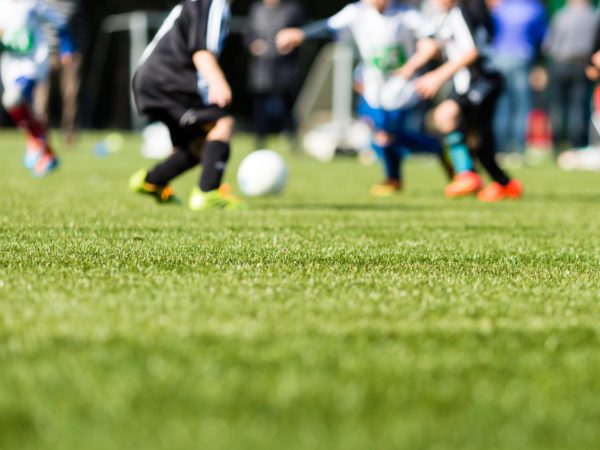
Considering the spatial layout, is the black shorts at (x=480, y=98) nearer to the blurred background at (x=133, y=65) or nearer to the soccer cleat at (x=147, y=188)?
the soccer cleat at (x=147, y=188)

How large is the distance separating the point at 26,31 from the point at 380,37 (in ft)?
9.13

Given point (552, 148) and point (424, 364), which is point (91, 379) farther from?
point (552, 148)

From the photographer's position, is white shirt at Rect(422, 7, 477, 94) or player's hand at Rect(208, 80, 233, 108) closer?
player's hand at Rect(208, 80, 233, 108)

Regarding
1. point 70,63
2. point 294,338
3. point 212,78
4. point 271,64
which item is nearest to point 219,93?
point 212,78

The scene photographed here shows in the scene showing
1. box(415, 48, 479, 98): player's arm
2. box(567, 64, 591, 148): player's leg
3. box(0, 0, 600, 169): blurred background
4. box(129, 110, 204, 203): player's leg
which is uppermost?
box(129, 110, 204, 203): player's leg

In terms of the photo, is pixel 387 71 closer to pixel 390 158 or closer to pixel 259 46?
pixel 390 158

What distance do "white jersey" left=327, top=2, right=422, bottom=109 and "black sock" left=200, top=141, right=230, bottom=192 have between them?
211cm

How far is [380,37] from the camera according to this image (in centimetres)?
730

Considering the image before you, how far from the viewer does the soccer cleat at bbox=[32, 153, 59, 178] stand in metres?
8.19

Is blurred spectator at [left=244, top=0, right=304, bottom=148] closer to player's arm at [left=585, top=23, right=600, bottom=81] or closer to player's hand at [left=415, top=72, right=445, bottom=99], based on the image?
player's arm at [left=585, top=23, right=600, bottom=81]

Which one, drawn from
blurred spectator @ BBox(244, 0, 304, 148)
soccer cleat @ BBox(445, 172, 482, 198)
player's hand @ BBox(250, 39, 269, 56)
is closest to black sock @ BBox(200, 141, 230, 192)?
soccer cleat @ BBox(445, 172, 482, 198)

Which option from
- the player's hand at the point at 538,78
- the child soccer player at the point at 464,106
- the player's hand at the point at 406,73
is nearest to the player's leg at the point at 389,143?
the player's hand at the point at 406,73

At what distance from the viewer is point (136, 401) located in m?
1.74

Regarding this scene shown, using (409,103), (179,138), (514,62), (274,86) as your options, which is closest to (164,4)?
(274,86)
